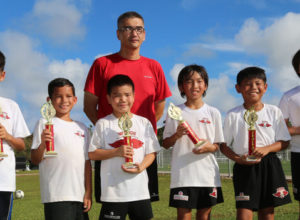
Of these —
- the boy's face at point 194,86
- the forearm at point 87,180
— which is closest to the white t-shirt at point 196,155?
the boy's face at point 194,86

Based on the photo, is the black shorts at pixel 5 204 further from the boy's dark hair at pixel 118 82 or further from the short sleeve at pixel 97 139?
the boy's dark hair at pixel 118 82

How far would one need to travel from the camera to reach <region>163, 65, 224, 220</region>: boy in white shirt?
4062mm

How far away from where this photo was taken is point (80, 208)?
391cm

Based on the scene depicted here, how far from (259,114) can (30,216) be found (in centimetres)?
632

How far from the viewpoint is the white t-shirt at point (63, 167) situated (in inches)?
151

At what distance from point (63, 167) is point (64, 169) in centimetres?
2

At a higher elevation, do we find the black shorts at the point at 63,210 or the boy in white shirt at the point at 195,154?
the boy in white shirt at the point at 195,154

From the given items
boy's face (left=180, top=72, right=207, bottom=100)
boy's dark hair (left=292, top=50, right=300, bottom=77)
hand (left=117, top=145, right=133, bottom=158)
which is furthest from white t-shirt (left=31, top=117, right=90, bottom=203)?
boy's dark hair (left=292, top=50, right=300, bottom=77)

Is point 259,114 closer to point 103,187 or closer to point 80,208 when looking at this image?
point 103,187

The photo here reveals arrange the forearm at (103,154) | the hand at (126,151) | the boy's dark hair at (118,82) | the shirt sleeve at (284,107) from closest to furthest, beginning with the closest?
1. the hand at (126,151)
2. the forearm at (103,154)
3. the boy's dark hair at (118,82)
4. the shirt sleeve at (284,107)

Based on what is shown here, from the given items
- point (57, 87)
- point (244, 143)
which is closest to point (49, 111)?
point (57, 87)

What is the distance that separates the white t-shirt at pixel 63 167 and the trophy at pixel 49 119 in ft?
0.49

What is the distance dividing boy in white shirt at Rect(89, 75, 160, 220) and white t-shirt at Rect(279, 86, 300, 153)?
1542 millimetres

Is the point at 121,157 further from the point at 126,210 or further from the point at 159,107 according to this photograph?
the point at 159,107
